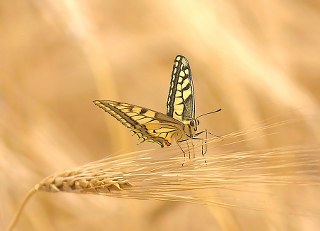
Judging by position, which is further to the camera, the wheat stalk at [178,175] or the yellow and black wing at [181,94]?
the yellow and black wing at [181,94]

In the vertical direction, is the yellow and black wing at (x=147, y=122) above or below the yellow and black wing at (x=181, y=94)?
below

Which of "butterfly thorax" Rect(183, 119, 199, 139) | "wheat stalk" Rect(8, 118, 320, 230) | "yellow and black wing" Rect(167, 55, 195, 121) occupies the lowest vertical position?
"wheat stalk" Rect(8, 118, 320, 230)

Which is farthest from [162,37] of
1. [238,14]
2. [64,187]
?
[64,187]

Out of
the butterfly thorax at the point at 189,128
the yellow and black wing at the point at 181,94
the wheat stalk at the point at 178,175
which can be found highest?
the yellow and black wing at the point at 181,94

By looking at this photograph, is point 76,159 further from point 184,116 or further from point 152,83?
point 184,116

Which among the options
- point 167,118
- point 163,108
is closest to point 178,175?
point 167,118
